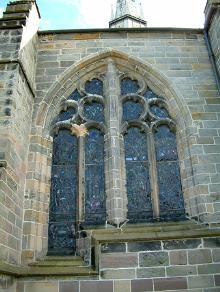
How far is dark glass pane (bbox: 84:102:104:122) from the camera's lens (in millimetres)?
6749

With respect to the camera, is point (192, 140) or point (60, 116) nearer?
point (192, 140)

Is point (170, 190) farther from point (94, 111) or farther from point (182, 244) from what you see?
point (94, 111)

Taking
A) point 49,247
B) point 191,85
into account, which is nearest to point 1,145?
point 49,247

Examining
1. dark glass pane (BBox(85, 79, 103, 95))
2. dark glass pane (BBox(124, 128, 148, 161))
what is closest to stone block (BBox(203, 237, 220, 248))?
dark glass pane (BBox(124, 128, 148, 161))

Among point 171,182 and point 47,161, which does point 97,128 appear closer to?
point 47,161

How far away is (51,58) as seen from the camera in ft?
23.7

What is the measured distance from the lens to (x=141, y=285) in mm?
4938

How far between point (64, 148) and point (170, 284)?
3.00 m

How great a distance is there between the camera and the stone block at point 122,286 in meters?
4.91

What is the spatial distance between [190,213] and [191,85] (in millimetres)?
2591

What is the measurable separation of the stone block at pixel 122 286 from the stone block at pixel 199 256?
980mm

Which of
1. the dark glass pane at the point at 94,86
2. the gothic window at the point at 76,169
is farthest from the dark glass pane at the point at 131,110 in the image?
the dark glass pane at the point at 94,86

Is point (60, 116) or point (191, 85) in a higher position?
point (191, 85)

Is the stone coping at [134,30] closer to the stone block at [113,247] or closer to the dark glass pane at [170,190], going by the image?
the dark glass pane at [170,190]
